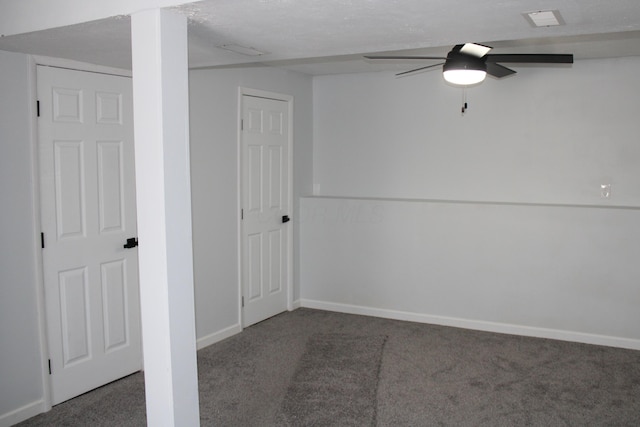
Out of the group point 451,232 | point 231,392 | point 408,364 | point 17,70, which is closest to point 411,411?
point 408,364

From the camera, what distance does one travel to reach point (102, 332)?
353cm

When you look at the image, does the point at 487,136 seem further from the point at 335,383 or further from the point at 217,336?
the point at 217,336

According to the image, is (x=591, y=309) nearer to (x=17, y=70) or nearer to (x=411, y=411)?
(x=411, y=411)

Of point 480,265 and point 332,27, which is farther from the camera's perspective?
point 480,265

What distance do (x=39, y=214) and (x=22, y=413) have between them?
1.17 metres

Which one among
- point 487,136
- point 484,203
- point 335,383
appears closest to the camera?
point 335,383

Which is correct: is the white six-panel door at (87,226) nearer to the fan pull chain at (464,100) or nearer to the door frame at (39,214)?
the door frame at (39,214)

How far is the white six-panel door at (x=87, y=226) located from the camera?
10.4ft

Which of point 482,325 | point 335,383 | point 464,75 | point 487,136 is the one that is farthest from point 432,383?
point 487,136

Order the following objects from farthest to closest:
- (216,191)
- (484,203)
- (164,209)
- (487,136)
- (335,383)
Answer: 1. (487,136)
2. (484,203)
3. (216,191)
4. (335,383)
5. (164,209)

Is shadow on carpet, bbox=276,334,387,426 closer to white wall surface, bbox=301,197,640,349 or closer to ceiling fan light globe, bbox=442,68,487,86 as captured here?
white wall surface, bbox=301,197,640,349

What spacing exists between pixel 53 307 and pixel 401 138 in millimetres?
3342

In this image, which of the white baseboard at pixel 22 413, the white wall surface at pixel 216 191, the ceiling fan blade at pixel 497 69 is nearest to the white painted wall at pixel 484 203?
the ceiling fan blade at pixel 497 69

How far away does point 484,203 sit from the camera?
4.71 m
